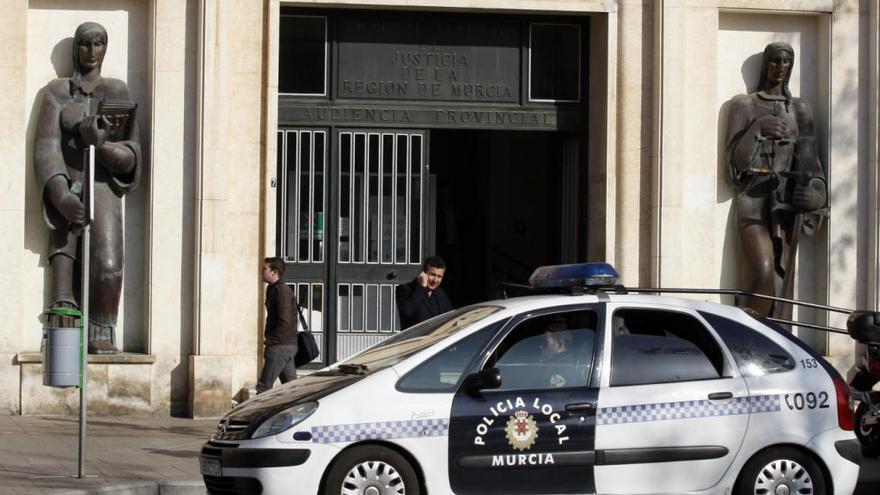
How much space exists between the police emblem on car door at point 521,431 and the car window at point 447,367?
3.8 inches

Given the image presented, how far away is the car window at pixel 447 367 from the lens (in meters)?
8.87

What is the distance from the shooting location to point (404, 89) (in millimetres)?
A: 16219

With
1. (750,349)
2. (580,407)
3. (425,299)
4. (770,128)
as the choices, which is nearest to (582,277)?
(580,407)

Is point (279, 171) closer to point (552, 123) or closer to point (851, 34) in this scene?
point (552, 123)

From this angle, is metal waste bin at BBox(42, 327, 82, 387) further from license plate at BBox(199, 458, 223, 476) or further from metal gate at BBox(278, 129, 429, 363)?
metal gate at BBox(278, 129, 429, 363)

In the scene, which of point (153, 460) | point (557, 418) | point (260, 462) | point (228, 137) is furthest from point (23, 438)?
point (557, 418)

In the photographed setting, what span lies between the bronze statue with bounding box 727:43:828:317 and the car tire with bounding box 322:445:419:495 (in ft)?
27.0

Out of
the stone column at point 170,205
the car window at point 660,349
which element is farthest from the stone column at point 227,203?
the car window at point 660,349

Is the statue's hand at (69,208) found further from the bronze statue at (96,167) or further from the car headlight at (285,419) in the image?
the car headlight at (285,419)

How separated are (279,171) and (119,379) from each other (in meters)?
2.82

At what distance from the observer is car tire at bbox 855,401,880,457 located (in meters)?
12.5

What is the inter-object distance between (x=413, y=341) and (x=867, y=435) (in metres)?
4.91

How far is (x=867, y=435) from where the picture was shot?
1251cm

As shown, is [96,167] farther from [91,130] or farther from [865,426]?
[865,426]
